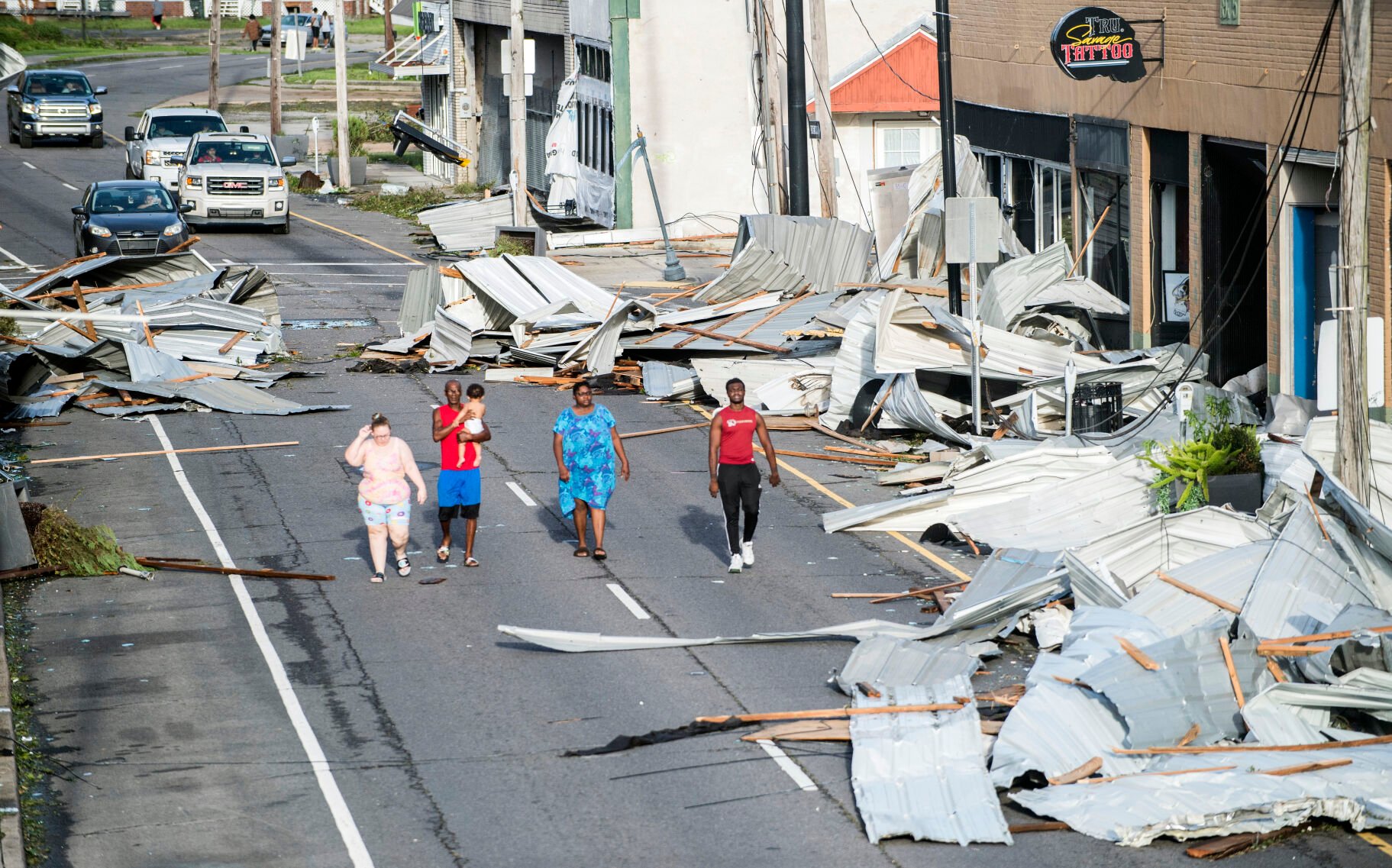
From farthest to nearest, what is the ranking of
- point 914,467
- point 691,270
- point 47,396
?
point 691,270, point 47,396, point 914,467

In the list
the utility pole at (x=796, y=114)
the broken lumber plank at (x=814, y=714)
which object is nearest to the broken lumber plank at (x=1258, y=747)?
the broken lumber plank at (x=814, y=714)

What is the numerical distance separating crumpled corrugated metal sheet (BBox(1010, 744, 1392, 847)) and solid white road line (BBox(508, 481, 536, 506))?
858 centimetres

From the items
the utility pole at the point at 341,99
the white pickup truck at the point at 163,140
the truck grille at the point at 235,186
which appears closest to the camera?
the truck grille at the point at 235,186

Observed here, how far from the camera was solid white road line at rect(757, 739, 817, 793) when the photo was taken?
33.4 feet

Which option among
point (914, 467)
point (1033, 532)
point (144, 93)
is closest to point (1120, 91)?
point (914, 467)

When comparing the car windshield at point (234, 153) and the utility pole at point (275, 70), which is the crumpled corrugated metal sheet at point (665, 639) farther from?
the utility pole at point (275, 70)

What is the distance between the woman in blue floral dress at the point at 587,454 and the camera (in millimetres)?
14820

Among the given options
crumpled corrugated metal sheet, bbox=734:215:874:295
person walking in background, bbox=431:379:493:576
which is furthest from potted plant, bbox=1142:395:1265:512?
crumpled corrugated metal sheet, bbox=734:215:874:295

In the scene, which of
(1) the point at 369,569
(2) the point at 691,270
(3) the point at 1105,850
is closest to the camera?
(3) the point at 1105,850

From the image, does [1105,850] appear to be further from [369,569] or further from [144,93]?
[144,93]

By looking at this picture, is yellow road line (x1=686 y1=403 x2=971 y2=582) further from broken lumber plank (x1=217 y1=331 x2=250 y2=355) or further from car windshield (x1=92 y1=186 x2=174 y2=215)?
car windshield (x1=92 y1=186 x2=174 y2=215)

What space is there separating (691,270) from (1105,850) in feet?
89.6

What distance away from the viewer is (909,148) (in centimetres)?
4025

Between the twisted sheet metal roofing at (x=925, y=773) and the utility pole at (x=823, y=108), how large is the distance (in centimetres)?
2102
